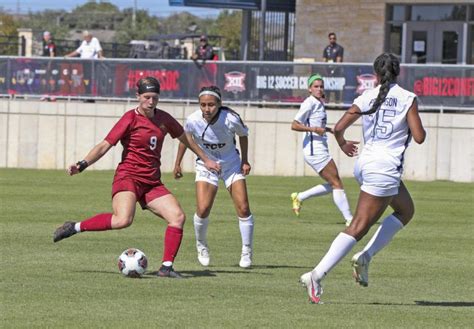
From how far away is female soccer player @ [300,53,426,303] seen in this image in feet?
35.2

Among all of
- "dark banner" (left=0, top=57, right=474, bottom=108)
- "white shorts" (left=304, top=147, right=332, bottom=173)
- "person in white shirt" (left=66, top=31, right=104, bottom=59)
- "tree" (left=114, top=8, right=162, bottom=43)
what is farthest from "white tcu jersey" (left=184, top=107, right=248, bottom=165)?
"tree" (left=114, top=8, right=162, bottom=43)

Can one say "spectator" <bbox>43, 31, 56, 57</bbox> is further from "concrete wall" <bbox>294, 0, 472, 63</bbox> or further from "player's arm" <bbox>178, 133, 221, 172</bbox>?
"player's arm" <bbox>178, 133, 221, 172</bbox>

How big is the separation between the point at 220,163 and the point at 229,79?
15.7m

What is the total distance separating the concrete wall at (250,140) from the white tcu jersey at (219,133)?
46.5ft

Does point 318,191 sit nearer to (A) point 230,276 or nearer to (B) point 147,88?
(A) point 230,276

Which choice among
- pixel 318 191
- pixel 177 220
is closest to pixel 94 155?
pixel 177 220

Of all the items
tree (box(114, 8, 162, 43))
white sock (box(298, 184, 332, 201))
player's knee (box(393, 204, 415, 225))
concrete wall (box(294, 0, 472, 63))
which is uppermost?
tree (box(114, 8, 162, 43))

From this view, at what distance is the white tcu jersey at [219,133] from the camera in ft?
45.1

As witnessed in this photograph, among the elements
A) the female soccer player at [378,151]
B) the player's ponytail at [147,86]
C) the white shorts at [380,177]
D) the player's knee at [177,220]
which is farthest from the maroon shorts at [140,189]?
the white shorts at [380,177]

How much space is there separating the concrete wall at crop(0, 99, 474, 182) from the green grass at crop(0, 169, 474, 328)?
555 cm

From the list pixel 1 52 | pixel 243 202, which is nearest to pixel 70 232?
pixel 243 202

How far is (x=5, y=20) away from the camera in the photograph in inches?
3494

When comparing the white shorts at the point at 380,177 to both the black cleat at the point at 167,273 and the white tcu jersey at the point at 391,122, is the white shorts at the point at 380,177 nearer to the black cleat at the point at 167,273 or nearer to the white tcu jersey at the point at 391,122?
the white tcu jersey at the point at 391,122

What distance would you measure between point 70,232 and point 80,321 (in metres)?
3.04
